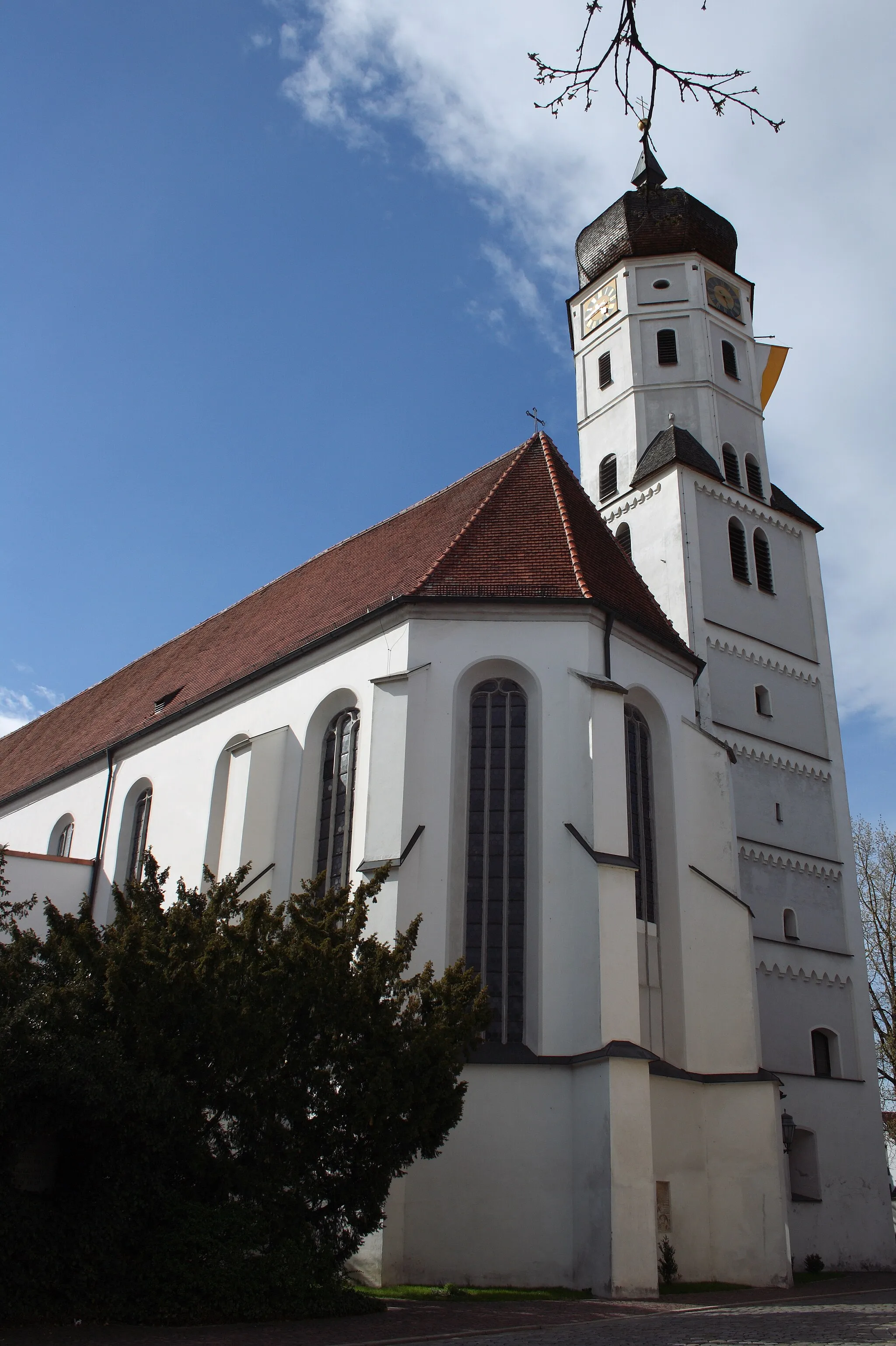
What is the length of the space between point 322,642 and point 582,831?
5.26 meters

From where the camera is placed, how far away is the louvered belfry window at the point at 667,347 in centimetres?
2756

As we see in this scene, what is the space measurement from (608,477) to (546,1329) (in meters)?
20.3

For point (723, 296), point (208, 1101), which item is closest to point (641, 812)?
point (208, 1101)

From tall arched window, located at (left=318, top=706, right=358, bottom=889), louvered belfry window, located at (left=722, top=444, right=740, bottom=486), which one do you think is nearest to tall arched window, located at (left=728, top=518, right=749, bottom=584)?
louvered belfry window, located at (left=722, top=444, right=740, bottom=486)

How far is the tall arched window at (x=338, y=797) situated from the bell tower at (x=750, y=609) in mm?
4377

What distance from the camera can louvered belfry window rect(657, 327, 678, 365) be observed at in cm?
2756

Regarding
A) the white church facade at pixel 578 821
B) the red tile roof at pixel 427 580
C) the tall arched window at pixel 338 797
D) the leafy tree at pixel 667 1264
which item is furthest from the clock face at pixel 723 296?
the leafy tree at pixel 667 1264

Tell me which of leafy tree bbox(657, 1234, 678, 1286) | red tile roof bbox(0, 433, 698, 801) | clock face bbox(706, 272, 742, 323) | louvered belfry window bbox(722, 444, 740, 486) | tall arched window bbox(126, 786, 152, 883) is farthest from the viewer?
clock face bbox(706, 272, 742, 323)

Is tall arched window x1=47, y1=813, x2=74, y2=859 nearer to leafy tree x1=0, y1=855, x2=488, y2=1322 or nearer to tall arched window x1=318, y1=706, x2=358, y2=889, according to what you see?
tall arched window x1=318, y1=706, x2=358, y2=889

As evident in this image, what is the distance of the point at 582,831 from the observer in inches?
603

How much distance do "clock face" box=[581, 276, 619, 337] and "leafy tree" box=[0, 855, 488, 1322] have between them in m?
20.5

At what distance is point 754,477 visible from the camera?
26625 mm

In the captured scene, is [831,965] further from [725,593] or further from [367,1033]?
[367,1033]

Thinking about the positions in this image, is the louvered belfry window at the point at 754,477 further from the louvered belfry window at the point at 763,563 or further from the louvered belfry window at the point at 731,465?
the louvered belfry window at the point at 763,563
